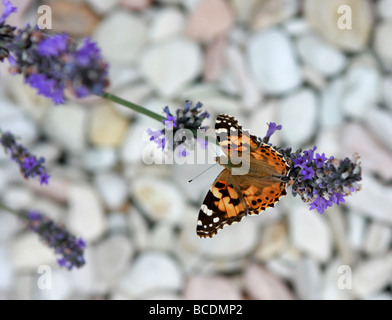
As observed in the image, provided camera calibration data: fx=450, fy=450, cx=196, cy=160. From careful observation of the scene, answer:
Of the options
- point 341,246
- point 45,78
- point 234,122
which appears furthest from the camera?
point 341,246

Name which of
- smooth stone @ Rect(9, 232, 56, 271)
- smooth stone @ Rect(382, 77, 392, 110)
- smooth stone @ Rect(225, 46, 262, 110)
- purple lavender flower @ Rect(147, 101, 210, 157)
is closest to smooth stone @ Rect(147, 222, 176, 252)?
smooth stone @ Rect(9, 232, 56, 271)

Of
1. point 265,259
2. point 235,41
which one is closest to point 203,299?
point 265,259

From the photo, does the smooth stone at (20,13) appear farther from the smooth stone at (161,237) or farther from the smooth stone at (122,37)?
the smooth stone at (161,237)

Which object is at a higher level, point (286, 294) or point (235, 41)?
point (235, 41)

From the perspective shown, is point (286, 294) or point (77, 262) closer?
point (77, 262)

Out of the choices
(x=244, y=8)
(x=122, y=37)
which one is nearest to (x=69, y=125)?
(x=122, y=37)

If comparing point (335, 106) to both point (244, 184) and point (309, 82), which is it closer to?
point (309, 82)
